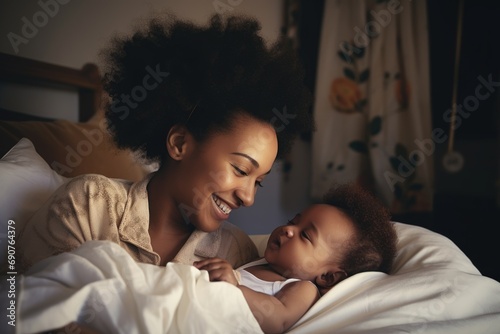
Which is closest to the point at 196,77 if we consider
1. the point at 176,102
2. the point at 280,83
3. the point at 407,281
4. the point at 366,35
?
the point at 176,102

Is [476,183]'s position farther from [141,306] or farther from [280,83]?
[141,306]

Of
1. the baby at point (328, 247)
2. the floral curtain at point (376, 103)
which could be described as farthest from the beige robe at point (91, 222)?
the floral curtain at point (376, 103)

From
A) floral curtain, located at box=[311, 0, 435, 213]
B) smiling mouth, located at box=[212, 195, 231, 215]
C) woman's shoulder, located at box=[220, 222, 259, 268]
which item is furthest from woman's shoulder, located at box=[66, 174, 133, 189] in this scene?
floral curtain, located at box=[311, 0, 435, 213]

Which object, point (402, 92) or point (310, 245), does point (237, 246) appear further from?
point (402, 92)

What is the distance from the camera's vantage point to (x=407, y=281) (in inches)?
37.8

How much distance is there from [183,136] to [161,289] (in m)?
0.47

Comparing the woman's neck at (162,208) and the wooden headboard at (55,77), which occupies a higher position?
the wooden headboard at (55,77)

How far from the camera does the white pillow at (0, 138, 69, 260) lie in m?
1.01

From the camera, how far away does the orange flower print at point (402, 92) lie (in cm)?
253

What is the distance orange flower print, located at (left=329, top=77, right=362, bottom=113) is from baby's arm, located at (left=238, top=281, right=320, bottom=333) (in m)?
1.90

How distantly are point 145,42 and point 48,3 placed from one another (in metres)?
0.78

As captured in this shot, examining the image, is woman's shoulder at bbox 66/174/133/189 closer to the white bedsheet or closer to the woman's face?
the woman's face

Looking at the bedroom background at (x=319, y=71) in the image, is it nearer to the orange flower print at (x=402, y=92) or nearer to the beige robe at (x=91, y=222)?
the orange flower print at (x=402, y=92)

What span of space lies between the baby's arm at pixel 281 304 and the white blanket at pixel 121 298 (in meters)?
0.09
